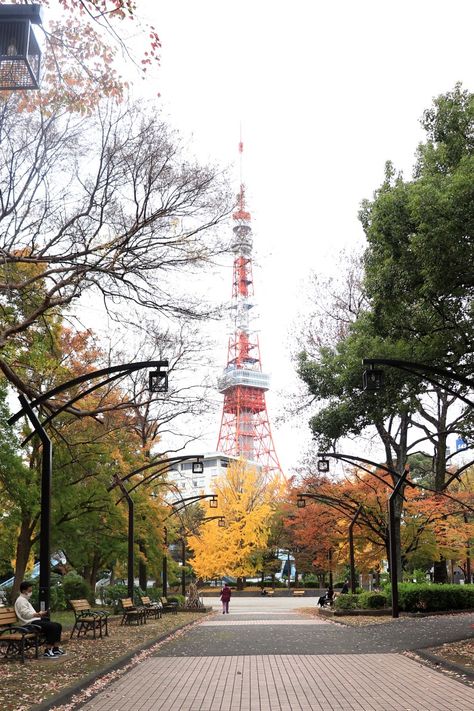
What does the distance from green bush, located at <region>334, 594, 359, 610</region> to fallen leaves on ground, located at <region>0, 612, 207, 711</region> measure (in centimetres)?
1068

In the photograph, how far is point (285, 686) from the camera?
973 centimetres

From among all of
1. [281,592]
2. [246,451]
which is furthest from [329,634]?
[246,451]

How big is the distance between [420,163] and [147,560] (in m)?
22.1

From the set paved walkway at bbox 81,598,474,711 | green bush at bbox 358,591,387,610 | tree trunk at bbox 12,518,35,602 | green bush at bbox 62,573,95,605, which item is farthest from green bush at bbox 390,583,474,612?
tree trunk at bbox 12,518,35,602

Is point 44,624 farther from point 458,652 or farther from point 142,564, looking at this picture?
point 142,564

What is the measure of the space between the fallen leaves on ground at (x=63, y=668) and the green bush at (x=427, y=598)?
33.6 feet

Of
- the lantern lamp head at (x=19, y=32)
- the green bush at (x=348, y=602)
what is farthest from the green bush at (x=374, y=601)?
the lantern lamp head at (x=19, y=32)

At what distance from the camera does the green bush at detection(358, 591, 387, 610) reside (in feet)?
85.5

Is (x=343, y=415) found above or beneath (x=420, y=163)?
beneath

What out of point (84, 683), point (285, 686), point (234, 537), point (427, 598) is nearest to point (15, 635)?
point (84, 683)

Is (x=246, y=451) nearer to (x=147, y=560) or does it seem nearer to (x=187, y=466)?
(x=187, y=466)

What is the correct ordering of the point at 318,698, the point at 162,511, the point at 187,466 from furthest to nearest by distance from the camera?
the point at 187,466
the point at 162,511
the point at 318,698

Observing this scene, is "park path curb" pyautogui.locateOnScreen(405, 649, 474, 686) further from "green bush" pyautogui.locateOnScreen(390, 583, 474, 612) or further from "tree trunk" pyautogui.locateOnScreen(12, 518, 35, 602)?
"tree trunk" pyautogui.locateOnScreen(12, 518, 35, 602)

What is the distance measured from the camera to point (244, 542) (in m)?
53.8
